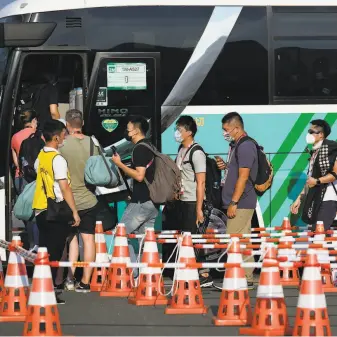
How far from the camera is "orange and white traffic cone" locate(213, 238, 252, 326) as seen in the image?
10.1m

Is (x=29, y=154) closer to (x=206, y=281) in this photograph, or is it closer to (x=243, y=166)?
(x=206, y=281)

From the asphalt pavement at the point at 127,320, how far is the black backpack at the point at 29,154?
78.6 inches

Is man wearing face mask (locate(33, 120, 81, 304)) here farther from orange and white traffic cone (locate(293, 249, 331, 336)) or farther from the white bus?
orange and white traffic cone (locate(293, 249, 331, 336))

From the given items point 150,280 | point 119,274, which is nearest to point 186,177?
point 119,274

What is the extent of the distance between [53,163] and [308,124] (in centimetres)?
399

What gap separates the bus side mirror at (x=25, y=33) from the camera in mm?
12836

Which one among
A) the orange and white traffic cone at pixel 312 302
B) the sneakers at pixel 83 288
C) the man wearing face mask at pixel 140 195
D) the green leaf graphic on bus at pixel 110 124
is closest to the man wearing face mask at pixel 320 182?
the man wearing face mask at pixel 140 195

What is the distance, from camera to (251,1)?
14.2 meters

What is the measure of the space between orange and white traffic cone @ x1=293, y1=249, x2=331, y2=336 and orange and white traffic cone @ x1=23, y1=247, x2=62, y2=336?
6.88 feet

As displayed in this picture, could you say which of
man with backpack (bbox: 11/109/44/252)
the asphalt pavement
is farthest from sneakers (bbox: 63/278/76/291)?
man with backpack (bbox: 11/109/44/252)

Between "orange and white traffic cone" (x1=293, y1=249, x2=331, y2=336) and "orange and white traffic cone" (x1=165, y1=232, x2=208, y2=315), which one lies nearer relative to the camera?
"orange and white traffic cone" (x1=293, y1=249, x2=331, y2=336)

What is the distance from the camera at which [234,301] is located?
33.4 ft

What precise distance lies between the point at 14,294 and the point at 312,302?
3190mm

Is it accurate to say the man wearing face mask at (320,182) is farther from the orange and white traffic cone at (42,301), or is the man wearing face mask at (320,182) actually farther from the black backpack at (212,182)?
the orange and white traffic cone at (42,301)
